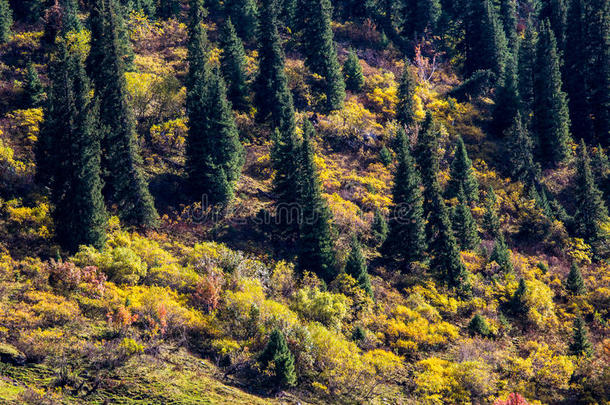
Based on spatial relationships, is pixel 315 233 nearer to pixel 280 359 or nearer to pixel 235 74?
pixel 280 359

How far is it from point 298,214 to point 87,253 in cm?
1693

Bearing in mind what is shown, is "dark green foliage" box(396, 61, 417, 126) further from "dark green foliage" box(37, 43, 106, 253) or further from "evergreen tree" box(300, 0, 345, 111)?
"dark green foliage" box(37, 43, 106, 253)

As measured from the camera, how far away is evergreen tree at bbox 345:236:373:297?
43719mm

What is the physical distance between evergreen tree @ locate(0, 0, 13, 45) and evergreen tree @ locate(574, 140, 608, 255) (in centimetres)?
5970

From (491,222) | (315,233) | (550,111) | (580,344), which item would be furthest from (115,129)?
(550,111)

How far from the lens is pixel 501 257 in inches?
1982

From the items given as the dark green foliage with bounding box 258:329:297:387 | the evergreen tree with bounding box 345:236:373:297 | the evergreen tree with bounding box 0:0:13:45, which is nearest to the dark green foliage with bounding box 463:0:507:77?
the evergreen tree with bounding box 345:236:373:297

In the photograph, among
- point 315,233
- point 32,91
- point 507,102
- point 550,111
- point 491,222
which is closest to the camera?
point 315,233

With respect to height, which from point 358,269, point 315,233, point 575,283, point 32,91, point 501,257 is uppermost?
point 32,91

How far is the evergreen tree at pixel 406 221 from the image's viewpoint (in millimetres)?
48750

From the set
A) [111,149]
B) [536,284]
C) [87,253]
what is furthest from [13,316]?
[536,284]

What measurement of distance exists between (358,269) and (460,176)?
59.3ft

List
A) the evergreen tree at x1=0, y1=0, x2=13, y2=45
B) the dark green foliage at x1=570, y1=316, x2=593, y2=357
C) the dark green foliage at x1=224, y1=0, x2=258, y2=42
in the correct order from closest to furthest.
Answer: the dark green foliage at x1=570, y1=316, x2=593, y2=357 → the evergreen tree at x1=0, y1=0, x2=13, y2=45 → the dark green foliage at x1=224, y1=0, x2=258, y2=42

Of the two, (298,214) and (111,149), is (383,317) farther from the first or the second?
(111,149)
